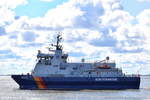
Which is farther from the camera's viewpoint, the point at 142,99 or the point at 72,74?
the point at 72,74

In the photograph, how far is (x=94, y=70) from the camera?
71062mm

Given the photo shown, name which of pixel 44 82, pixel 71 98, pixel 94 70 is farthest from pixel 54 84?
pixel 71 98

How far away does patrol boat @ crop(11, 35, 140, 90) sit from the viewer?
69.9 meters

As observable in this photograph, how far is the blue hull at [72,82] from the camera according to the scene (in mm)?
69812

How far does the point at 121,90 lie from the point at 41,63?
13.0 m

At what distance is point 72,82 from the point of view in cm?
7000

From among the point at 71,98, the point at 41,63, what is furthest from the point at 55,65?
the point at 71,98

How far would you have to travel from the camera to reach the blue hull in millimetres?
69812

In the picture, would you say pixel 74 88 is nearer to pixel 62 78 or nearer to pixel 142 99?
pixel 62 78

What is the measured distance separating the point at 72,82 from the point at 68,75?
4.13 ft

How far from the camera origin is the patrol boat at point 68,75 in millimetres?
69875

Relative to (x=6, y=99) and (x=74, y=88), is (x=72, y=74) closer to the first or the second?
(x=74, y=88)

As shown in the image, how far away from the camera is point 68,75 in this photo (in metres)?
70.2

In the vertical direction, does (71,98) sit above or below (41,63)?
below
